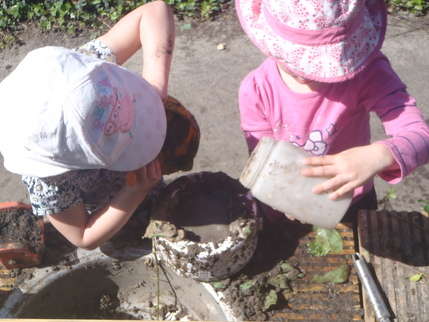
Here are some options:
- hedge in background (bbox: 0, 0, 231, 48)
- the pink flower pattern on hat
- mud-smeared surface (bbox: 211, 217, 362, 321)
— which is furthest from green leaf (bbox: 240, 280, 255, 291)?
hedge in background (bbox: 0, 0, 231, 48)

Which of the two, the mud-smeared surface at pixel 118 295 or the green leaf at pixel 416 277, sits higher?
the green leaf at pixel 416 277

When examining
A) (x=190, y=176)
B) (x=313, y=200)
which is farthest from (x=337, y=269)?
(x=190, y=176)

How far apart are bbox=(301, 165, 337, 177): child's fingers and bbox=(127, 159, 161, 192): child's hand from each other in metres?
0.51

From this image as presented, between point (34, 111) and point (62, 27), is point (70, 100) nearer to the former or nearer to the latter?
point (34, 111)

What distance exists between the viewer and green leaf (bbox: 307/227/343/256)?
5.97ft

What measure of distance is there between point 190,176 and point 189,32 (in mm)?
2127

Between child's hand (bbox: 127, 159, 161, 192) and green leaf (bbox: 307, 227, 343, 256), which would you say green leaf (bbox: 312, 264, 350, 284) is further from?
child's hand (bbox: 127, 159, 161, 192)

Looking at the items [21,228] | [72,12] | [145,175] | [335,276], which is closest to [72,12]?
[72,12]

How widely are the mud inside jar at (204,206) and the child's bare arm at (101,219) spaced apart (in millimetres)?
95

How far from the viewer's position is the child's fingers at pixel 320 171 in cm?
137

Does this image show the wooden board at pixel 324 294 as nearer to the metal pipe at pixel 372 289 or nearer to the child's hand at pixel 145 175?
the metal pipe at pixel 372 289

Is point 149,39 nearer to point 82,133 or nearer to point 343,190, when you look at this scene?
point 82,133

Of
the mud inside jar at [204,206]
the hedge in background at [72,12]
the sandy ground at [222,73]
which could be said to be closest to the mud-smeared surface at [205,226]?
the mud inside jar at [204,206]

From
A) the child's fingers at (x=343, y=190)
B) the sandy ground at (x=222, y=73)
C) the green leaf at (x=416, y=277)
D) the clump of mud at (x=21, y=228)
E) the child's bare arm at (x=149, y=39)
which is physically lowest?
the sandy ground at (x=222, y=73)
